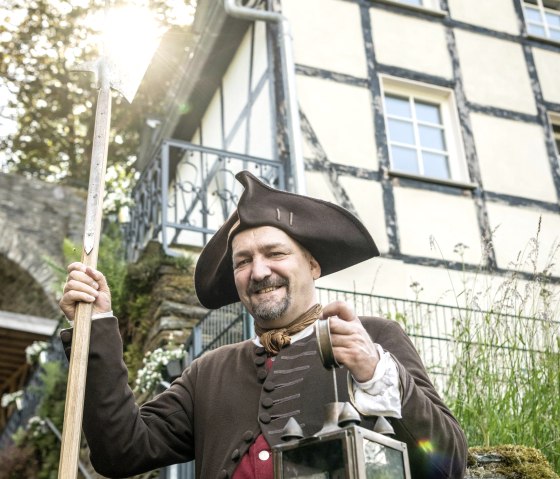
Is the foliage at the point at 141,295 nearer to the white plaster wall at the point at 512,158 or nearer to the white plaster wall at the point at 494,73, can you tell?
the white plaster wall at the point at 512,158

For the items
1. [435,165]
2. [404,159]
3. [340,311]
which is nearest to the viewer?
[340,311]

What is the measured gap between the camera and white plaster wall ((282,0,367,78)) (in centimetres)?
846

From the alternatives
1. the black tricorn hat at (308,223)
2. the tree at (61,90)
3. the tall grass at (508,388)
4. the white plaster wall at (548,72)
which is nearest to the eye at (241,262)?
the black tricorn hat at (308,223)

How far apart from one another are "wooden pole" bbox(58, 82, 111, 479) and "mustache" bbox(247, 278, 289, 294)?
475mm

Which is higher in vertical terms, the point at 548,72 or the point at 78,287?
the point at 548,72

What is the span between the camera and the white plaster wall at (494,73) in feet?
30.1

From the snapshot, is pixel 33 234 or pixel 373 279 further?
pixel 33 234

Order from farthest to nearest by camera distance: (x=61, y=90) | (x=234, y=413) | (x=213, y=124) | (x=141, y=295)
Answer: (x=61, y=90) → (x=213, y=124) → (x=141, y=295) → (x=234, y=413)

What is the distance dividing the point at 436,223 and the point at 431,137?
1.21 m

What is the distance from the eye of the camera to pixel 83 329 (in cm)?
216

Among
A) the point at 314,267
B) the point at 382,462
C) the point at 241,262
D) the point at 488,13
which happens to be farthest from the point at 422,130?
the point at 382,462

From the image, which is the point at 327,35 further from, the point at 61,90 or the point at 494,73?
the point at 61,90

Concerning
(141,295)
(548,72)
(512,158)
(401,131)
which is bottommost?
(141,295)

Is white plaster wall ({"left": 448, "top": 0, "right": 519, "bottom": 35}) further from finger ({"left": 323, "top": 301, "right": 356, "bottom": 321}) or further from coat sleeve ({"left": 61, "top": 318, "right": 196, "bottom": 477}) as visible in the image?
finger ({"left": 323, "top": 301, "right": 356, "bottom": 321})
